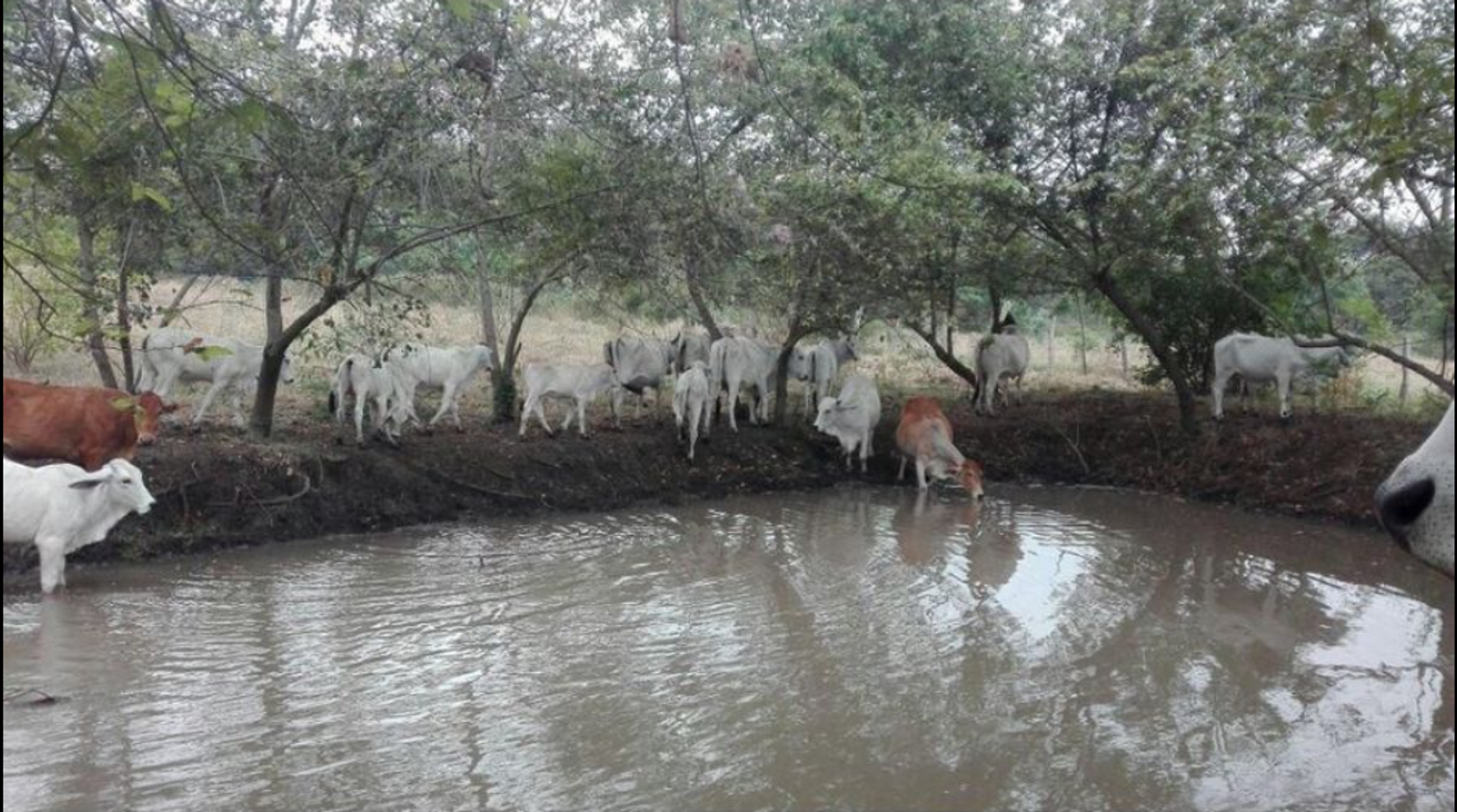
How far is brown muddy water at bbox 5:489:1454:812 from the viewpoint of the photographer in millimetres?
5102

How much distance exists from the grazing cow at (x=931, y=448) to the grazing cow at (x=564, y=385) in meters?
3.73

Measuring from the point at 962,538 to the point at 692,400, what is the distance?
3674 mm

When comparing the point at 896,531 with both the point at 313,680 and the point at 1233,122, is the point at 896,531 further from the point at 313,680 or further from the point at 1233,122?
the point at 313,680

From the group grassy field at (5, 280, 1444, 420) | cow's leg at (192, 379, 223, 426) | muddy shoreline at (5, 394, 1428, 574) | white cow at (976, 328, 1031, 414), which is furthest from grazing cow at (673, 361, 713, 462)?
cow's leg at (192, 379, 223, 426)

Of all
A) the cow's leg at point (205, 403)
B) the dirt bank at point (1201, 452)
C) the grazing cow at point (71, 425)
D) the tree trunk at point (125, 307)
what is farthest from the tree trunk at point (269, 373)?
the dirt bank at point (1201, 452)

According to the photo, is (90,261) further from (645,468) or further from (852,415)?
(852,415)

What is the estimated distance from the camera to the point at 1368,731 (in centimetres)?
593

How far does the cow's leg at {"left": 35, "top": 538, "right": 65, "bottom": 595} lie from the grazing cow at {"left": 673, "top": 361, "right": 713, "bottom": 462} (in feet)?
22.0

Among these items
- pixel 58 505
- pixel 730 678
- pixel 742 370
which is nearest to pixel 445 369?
A: pixel 742 370

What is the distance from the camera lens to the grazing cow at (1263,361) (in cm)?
1370

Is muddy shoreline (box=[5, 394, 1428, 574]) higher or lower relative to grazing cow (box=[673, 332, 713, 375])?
lower

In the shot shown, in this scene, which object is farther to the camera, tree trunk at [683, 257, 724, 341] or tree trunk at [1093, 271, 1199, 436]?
tree trunk at [1093, 271, 1199, 436]

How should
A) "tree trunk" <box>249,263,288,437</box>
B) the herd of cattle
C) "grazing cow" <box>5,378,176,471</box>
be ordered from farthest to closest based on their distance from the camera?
"tree trunk" <box>249,263,288,437</box> < "grazing cow" <box>5,378,176,471</box> < the herd of cattle

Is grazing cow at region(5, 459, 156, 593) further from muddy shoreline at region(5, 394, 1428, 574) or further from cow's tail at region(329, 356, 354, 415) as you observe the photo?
cow's tail at region(329, 356, 354, 415)
